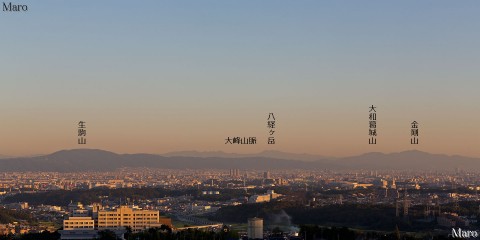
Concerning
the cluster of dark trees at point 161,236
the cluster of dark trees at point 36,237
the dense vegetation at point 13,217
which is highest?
the cluster of dark trees at point 161,236

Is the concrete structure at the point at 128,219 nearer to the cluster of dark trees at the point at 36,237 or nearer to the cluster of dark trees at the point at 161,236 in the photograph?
the cluster of dark trees at the point at 36,237

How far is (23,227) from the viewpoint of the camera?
54.3 m

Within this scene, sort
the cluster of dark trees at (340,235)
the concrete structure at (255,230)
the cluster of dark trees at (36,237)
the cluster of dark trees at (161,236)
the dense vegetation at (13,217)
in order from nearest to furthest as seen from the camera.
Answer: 1. the cluster of dark trees at (161,236)
2. the cluster of dark trees at (340,235)
3. the cluster of dark trees at (36,237)
4. the concrete structure at (255,230)
5. the dense vegetation at (13,217)

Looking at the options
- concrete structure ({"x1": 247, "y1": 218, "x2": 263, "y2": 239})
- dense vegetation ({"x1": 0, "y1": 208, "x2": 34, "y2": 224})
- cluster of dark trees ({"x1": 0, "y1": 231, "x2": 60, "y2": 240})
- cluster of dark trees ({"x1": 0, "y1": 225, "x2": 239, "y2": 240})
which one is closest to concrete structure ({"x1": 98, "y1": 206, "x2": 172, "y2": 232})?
cluster of dark trees ({"x1": 0, "y1": 231, "x2": 60, "y2": 240})

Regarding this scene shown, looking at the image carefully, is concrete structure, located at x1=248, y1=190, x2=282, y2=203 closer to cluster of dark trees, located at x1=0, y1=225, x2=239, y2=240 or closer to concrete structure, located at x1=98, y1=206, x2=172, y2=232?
concrete structure, located at x1=98, y1=206, x2=172, y2=232

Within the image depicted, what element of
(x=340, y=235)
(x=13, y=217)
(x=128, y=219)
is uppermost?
(x=340, y=235)

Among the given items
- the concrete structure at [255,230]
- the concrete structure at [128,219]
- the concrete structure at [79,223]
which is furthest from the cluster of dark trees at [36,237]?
the concrete structure at [255,230]

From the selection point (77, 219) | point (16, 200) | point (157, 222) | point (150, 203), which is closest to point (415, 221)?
point (157, 222)

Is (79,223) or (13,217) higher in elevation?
(79,223)

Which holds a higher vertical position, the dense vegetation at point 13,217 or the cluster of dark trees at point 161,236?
the cluster of dark trees at point 161,236

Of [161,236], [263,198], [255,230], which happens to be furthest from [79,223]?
[263,198]

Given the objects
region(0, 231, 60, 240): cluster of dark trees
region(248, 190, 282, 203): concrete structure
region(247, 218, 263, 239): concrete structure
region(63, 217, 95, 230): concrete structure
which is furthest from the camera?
region(248, 190, 282, 203): concrete structure

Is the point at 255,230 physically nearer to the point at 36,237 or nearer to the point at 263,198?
the point at 36,237

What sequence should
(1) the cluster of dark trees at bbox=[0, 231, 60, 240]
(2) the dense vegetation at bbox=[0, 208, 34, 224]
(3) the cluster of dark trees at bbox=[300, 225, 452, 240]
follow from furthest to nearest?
1. (2) the dense vegetation at bbox=[0, 208, 34, 224]
2. (1) the cluster of dark trees at bbox=[0, 231, 60, 240]
3. (3) the cluster of dark trees at bbox=[300, 225, 452, 240]
